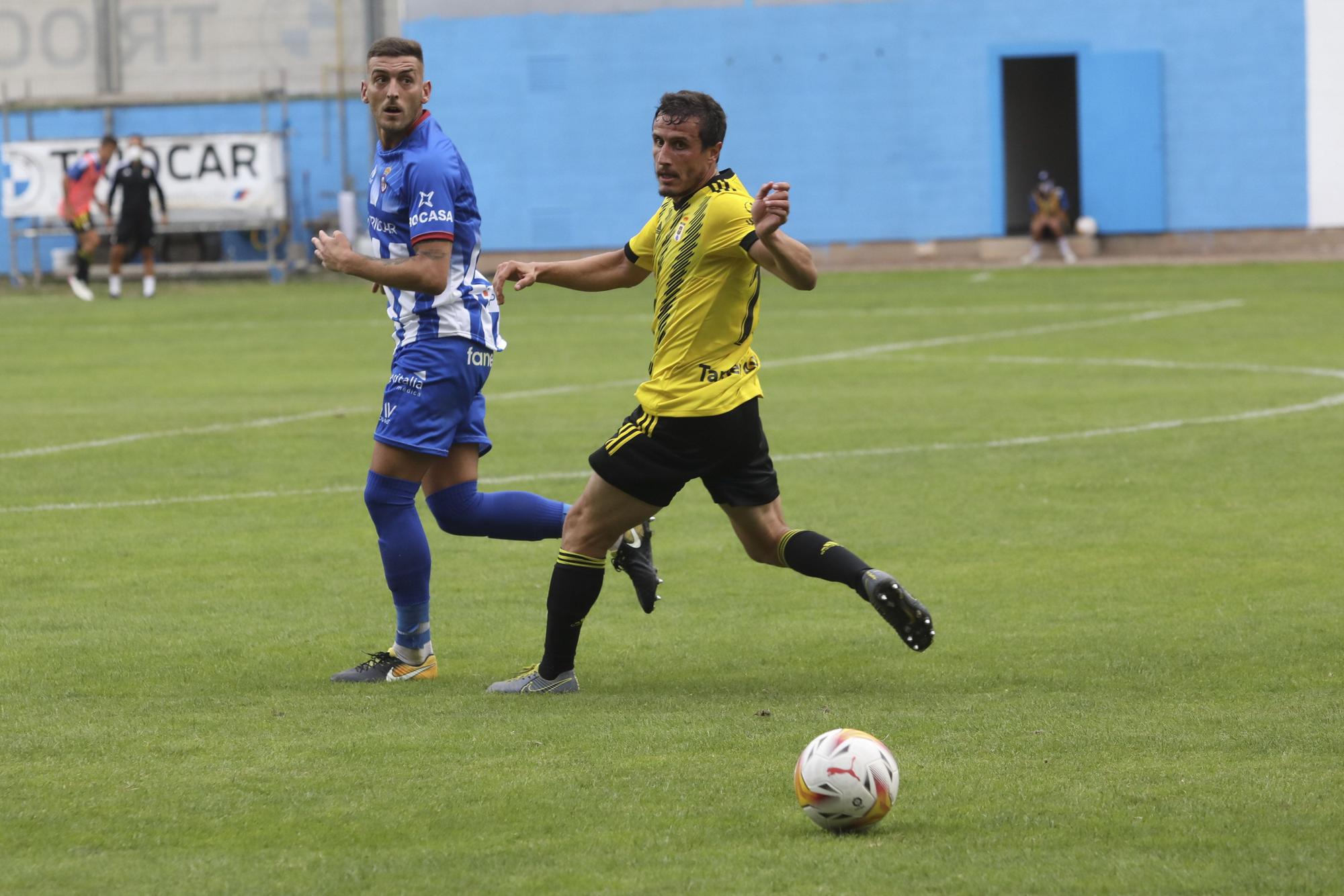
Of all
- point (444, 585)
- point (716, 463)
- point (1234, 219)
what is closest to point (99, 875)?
point (716, 463)

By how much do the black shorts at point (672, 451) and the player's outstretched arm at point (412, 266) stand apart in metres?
0.82

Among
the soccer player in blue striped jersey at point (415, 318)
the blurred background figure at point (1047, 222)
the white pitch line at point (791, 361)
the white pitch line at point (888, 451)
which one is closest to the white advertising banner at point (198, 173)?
the blurred background figure at point (1047, 222)

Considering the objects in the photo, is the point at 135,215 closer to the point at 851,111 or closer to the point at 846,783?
the point at 851,111

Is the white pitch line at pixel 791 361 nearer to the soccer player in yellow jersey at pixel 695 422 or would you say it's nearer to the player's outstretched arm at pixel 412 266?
the player's outstretched arm at pixel 412 266

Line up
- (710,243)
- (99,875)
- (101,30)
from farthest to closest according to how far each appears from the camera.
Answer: (101,30)
(710,243)
(99,875)

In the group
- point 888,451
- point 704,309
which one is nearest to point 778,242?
point 704,309

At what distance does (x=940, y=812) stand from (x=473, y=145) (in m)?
32.8

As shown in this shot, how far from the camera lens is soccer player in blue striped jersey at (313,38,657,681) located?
254 inches

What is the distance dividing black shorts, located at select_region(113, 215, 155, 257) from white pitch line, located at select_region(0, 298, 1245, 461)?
1573 centimetres

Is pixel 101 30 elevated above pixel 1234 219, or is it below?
above

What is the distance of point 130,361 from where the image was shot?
768 inches

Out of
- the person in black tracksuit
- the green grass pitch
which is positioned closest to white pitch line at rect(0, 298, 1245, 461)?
the green grass pitch

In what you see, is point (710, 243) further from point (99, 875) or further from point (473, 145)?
point (473, 145)

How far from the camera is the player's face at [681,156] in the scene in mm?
6000
